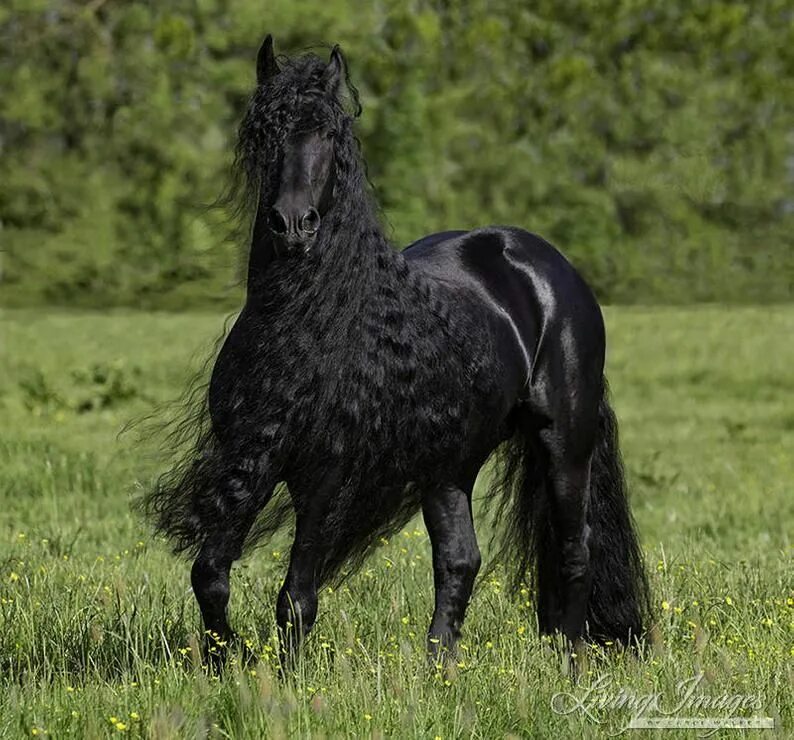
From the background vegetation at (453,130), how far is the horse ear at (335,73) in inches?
A: 905

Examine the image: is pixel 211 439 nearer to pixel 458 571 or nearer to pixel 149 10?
pixel 458 571

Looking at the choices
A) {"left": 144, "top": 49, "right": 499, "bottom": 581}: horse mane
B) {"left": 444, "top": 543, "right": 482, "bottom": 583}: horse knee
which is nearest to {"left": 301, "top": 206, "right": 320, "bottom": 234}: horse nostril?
{"left": 144, "top": 49, "right": 499, "bottom": 581}: horse mane

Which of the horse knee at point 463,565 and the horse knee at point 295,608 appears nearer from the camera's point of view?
the horse knee at point 295,608

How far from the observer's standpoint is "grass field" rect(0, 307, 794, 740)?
4.23 metres

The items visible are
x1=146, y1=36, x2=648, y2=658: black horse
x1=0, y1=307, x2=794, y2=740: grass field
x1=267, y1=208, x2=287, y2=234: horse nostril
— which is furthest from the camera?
x1=146, y1=36, x2=648, y2=658: black horse

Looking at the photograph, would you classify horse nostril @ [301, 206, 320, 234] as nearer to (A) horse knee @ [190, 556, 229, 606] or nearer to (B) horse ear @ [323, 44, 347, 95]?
(B) horse ear @ [323, 44, 347, 95]

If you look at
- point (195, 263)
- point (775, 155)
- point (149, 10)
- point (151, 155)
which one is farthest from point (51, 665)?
point (775, 155)

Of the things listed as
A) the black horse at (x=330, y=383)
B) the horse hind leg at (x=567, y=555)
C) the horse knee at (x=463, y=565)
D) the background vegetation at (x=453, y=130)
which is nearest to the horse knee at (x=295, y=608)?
the black horse at (x=330, y=383)

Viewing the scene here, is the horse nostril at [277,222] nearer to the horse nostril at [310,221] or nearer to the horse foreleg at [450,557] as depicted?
the horse nostril at [310,221]

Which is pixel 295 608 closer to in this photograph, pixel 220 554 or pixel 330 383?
pixel 220 554

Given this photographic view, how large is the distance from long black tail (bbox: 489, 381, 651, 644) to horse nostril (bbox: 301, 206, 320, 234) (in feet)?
6.29

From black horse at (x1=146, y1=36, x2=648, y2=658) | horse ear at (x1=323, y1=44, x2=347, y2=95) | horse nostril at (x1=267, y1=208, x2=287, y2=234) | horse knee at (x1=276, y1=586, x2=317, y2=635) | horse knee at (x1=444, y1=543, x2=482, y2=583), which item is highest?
horse ear at (x1=323, y1=44, x2=347, y2=95)

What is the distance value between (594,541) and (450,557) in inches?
34.2

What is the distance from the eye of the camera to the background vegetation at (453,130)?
99.6 feet
